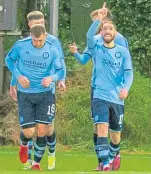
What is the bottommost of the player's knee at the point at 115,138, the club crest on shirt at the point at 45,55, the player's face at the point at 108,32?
the player's knee at the point at 115,138

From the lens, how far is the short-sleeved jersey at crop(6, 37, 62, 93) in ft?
37.6

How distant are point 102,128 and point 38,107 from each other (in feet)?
2.91

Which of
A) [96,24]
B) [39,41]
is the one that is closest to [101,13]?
[96,24]

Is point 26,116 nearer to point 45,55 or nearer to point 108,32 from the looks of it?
point 45,55

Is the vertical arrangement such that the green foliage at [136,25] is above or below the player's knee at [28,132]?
above

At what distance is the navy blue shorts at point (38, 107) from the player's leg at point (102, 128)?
0.60 meters

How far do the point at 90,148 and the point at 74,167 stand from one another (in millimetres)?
3386

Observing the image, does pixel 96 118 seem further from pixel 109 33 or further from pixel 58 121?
pixel 58 121

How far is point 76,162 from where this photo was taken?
44.3 feet

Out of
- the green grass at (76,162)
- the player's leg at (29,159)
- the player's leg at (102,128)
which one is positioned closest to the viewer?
the player's leg at (102,128)

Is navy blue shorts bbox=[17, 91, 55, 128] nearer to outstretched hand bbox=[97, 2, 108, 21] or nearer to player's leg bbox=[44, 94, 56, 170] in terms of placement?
player's leg bbox=[44, 94, 56, 170]

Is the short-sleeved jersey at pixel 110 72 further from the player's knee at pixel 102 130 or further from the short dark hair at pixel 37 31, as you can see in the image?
the short dark hair at pixel 37 31

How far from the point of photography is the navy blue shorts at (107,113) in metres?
11.2

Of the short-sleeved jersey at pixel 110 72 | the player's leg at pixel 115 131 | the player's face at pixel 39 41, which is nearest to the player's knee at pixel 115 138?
the player's leg at pixel 115 131
